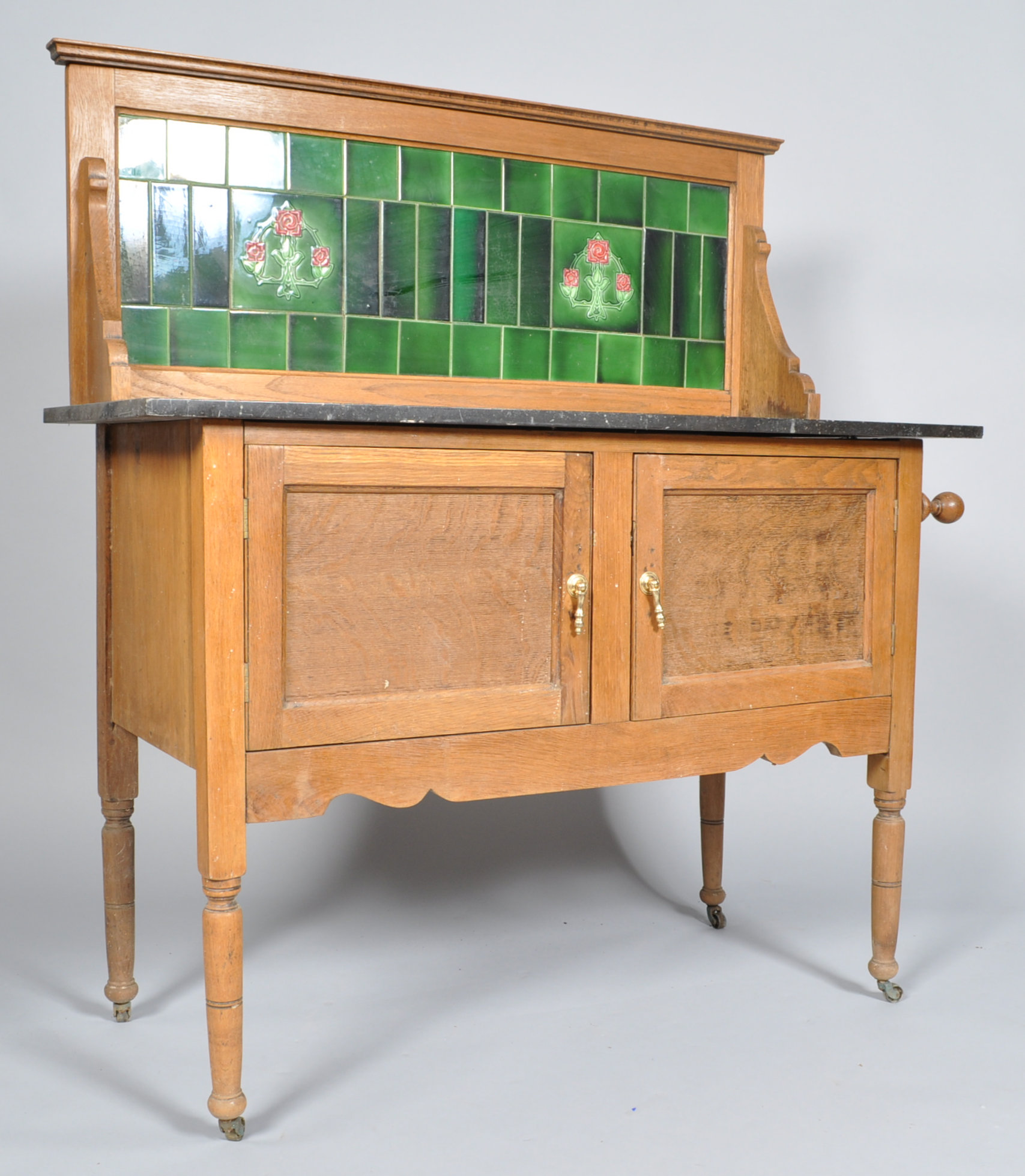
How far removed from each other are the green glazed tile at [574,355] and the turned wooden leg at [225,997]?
1328 mm

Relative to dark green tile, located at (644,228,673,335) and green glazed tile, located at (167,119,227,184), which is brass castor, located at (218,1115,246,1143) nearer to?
green glazed tile, located at (167,119,227,184)

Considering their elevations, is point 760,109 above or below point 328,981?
above

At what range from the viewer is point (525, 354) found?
291cm

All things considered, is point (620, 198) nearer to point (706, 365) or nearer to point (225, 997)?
point (706, 365)

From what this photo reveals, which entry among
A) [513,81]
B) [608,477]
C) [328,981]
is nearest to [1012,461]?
[513,81]

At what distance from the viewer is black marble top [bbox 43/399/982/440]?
6.46 feet

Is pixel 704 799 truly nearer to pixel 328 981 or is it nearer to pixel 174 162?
pixel 328 981

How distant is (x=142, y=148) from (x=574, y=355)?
96cm

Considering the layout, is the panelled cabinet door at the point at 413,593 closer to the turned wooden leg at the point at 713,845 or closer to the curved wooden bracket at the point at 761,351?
the curved wooden bracket at the point at 761,351

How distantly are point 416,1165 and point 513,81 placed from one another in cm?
280

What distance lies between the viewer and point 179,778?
3.72 metres

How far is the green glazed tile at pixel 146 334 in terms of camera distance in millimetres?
2545

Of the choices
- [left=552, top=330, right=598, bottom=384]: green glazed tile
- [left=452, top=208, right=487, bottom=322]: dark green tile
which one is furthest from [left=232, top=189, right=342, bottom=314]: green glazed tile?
[left=552, top=330, right=598, bottom=384]: green glazed tile

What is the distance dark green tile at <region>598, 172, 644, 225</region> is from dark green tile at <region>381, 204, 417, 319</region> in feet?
1.45
